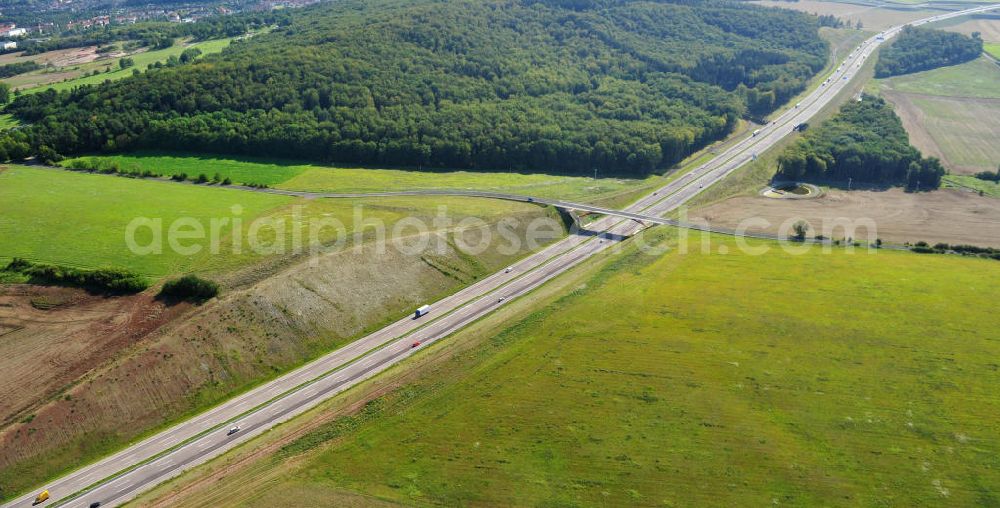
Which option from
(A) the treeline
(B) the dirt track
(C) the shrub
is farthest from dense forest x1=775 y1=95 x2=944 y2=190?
(A) the treeline

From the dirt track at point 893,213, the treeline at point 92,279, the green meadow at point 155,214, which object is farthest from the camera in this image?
the dirt track at point 893,213

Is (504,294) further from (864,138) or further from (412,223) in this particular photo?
(864,138)

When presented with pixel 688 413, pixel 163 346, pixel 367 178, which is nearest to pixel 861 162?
pixel 688 413

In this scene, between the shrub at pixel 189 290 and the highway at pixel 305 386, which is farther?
the shrub at pixel 189 290

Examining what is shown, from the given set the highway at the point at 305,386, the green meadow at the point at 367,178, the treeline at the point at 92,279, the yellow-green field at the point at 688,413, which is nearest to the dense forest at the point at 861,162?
the green meadow at the point at 367,178

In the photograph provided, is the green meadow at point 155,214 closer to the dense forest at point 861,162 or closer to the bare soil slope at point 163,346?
the bare soil slope at point 163,346

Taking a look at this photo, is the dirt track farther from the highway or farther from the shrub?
the shrub

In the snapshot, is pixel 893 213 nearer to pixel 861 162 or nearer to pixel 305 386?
pixel 861 162
